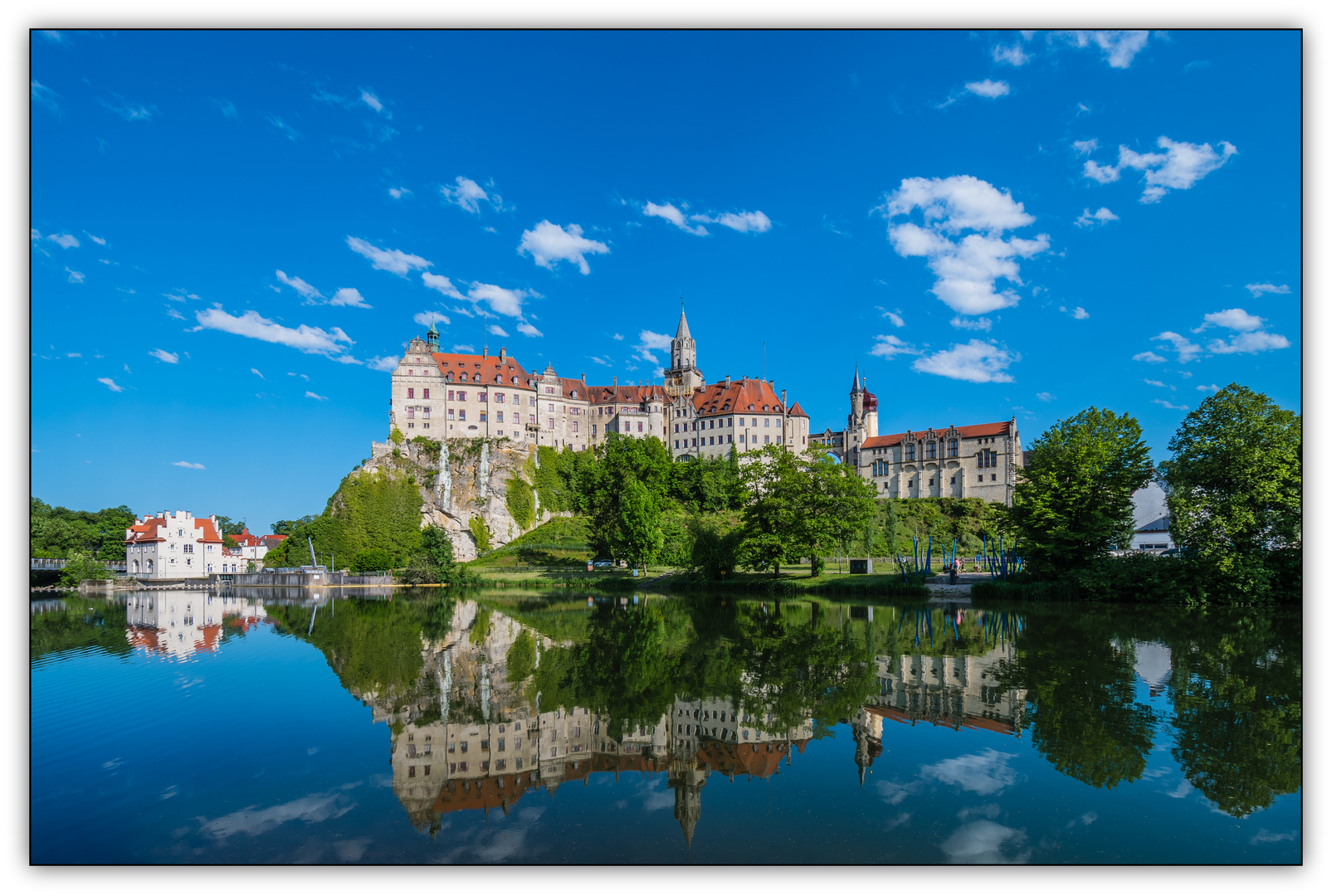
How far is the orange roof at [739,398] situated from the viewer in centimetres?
8200

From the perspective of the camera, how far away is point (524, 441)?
244ft

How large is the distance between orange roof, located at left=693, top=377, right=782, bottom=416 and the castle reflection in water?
2756 inches

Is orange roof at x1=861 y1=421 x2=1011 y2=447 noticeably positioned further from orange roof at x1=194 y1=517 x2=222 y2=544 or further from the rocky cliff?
orange roof at x1=194 y1=517 x2=222 y2=544

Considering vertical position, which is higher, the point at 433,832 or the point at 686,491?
the point at 686,491

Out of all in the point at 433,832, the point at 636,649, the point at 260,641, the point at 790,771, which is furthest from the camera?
the point at 260,641

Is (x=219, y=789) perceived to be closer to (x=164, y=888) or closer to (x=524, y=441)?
(x=164, y=888)

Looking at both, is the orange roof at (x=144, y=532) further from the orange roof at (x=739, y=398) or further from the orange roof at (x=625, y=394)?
the orange roof at (x=739, y=398)

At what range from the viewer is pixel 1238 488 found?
20.6 metres

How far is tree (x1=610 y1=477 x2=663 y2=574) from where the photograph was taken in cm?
4338

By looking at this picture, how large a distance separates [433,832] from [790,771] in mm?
3812

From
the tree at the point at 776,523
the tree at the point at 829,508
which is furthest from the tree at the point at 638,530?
the tree at the point at 829,508

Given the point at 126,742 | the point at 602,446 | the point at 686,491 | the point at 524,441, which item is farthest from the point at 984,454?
the point at 126,742

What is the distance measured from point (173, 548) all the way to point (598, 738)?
182ft

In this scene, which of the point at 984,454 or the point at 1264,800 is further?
the point at 984,454
